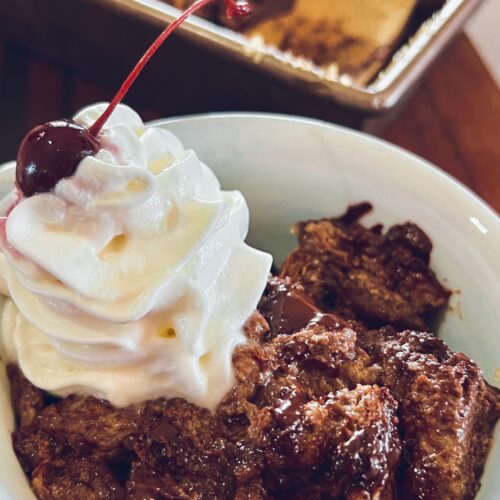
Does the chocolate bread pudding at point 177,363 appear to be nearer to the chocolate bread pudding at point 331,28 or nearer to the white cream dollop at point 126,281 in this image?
the white cream dollop at point 126,281

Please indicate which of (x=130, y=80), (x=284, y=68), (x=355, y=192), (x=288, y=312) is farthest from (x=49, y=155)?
(x=284, y=68)

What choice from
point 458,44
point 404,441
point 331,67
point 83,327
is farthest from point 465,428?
point 458,44

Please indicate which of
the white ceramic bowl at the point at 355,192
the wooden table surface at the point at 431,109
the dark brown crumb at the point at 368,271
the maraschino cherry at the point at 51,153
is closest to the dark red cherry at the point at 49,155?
the maraschino cherry at the point at 51,153

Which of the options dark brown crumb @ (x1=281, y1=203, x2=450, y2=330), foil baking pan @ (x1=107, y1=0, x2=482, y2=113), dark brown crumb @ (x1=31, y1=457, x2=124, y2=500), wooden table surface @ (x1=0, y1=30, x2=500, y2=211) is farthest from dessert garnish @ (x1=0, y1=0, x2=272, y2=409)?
wooden table surface @ (x1=0, y1=30, x2=500, y2=211)

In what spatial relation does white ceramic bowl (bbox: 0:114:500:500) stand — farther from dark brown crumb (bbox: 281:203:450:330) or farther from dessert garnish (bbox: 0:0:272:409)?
dessert garnish (bbox: 0:0:272:409)

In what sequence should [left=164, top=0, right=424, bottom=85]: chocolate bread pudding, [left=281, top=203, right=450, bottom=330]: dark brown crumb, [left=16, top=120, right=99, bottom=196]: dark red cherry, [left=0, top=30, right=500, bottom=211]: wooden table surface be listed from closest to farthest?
[left=16, top=120, right=99, bottom=196]: dark red cherry → [left=281, top=203, right=450, bottom=330]: dark brown crumb → [left=0, top=30, right=500, bottom=211]: wooden table surface → [left=164, top=0, right=424, bottom=85]: chocolate bread pudding

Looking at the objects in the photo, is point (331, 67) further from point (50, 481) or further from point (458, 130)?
point (50, 481)

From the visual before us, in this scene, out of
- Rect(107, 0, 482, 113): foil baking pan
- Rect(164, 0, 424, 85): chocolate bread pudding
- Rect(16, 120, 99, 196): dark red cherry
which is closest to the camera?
Rect(16, 120, 99, 196): dark red cherry
